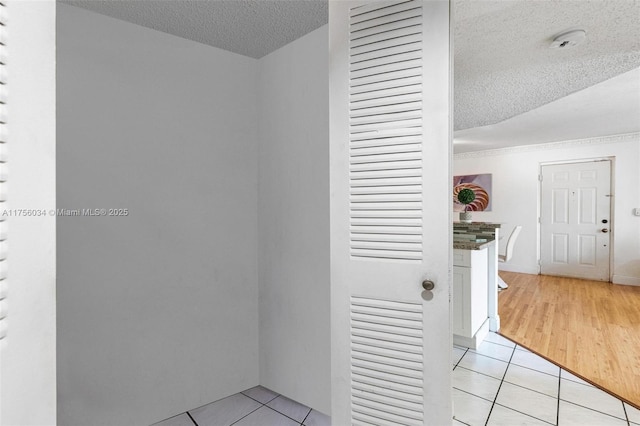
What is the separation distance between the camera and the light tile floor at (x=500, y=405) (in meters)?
1.96

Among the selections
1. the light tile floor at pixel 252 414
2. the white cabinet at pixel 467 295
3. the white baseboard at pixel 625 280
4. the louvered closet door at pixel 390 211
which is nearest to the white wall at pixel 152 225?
the light tile floor at pixel 252 414

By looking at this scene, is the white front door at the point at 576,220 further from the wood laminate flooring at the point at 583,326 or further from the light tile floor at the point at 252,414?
the light tile floor at the point at 252,414

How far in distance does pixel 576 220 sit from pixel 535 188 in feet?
2.63

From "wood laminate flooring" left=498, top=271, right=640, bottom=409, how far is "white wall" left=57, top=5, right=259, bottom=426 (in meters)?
2.39

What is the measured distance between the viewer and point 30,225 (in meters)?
0.59

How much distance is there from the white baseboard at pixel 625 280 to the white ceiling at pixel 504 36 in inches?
117

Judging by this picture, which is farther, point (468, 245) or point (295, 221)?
point (468, 245)

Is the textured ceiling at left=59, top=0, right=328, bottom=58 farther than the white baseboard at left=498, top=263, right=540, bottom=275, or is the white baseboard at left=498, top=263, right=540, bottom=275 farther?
the white baseboard at left=498, top=263, right=540, bottom=275

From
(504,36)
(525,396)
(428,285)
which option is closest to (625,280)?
(525,396)

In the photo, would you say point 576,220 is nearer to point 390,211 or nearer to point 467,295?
point 467,295

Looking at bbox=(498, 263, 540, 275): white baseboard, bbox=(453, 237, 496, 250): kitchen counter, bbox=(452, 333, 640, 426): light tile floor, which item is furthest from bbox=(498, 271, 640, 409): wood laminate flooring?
bbox=(453, 237, 496, 250): kitchen counter

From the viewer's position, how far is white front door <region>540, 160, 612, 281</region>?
5.40m

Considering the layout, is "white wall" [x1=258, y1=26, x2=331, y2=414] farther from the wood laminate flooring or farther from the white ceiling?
the wood laminate flooring

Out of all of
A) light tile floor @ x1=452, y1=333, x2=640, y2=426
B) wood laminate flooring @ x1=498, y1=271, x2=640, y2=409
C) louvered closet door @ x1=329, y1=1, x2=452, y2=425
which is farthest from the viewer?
wood laminate flooring @ x1=498, y1=271, x2=640, y2=409
